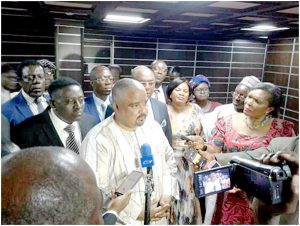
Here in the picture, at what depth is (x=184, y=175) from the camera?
259 cm

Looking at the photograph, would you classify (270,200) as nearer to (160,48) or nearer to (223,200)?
(223,200)

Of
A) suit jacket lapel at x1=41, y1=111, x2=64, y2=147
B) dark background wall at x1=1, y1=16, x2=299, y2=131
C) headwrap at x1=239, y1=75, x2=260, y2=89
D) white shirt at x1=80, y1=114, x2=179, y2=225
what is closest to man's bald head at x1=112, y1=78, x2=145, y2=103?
white shirt at x1=80, y1=114, x2=179, y2=225

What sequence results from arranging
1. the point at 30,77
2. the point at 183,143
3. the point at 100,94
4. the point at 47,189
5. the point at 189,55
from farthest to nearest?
the point at 189,55 → the point at 100,94 → the point at 183,143 → the point at 30,77 → the point at 47,189

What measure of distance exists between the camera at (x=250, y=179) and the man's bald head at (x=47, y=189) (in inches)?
34.0

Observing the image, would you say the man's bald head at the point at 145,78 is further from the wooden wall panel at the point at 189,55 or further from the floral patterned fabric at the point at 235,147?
the wooden wall panel at the point at 189,55

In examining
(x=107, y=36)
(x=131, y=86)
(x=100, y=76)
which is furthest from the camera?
(x=107, y=36)

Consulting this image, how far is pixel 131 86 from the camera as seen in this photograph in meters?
1.74

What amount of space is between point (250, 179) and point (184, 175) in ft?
3.94

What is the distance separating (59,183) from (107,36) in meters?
5.60

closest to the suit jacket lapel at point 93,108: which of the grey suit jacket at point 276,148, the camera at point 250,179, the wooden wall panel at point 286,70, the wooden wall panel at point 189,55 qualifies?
the grey suit jacket at point 276,148

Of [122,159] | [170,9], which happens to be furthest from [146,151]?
[170,9]

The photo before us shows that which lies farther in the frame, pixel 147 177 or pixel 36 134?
pixel 36 134

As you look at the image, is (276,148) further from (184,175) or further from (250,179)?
(184,175)

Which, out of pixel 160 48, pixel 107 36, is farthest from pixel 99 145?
pixel 160 48
